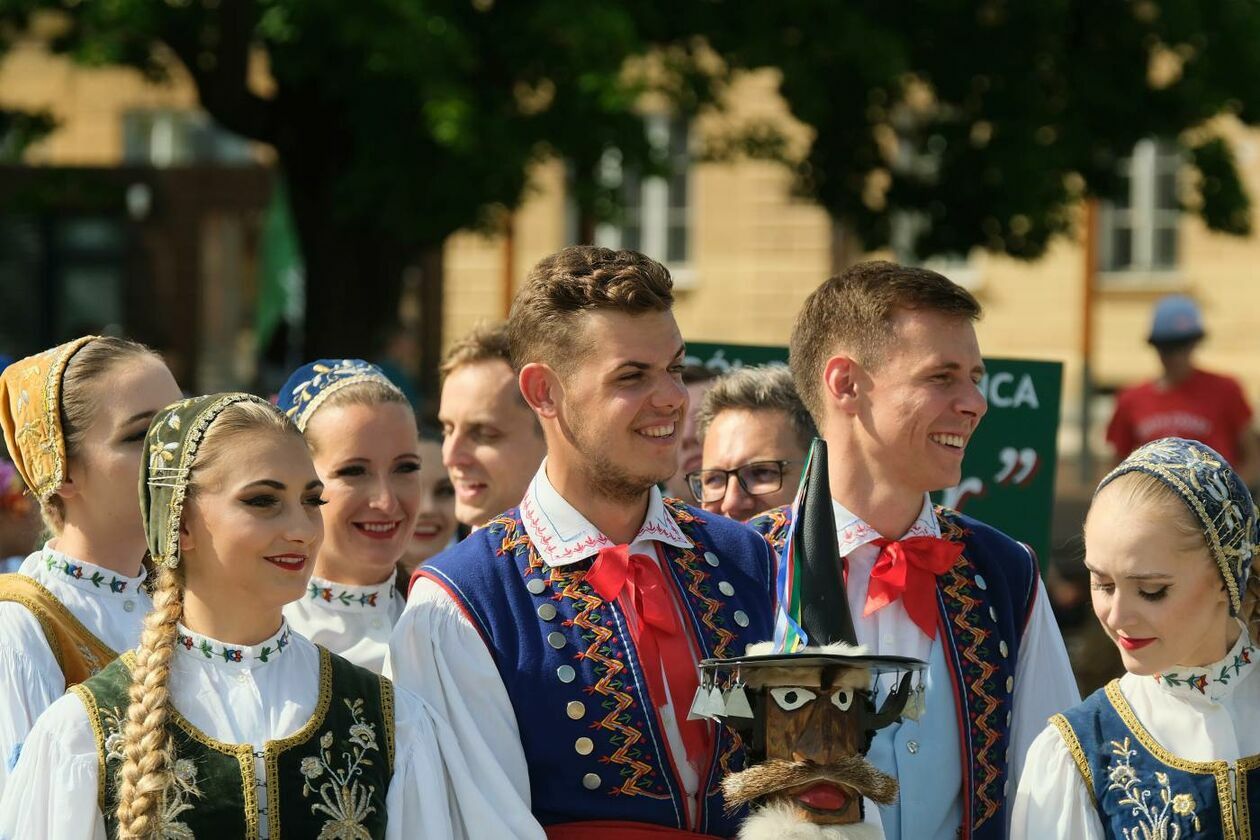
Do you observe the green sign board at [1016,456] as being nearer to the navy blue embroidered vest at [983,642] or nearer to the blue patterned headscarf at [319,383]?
the navy blue embroidered vest at [983,642]

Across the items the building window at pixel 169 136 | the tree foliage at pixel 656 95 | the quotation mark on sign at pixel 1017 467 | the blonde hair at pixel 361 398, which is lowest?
the quotation mark on sign at pixel 1017 467

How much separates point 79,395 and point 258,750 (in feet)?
3.24

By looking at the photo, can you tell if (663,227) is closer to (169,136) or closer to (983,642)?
(169,136)

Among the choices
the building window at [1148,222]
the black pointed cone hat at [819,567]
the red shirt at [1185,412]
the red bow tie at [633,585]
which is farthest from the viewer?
the building window at [1148,222]

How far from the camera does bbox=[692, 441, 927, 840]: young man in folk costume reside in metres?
3.01

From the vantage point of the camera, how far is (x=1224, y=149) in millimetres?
13602

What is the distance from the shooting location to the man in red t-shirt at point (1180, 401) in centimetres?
992

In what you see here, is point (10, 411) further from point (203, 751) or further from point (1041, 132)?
point (1041, 132)

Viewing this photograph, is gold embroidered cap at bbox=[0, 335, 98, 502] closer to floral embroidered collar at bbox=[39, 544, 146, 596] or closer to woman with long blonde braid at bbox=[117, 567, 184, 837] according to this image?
floral embroidered collar at bbox=[39, 544, 146, 596]

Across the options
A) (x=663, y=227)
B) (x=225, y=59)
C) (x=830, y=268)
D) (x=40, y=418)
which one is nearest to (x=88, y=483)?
(x=40, y=418)

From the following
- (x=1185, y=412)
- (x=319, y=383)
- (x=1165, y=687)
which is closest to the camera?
(x=1165, y=687)

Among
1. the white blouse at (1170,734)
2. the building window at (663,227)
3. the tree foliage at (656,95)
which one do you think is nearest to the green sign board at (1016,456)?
the white blouse at (1170,734)

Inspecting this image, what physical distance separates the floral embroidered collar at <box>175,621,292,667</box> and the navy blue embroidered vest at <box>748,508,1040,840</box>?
3.51 feet

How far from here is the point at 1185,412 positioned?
994 centimetres
